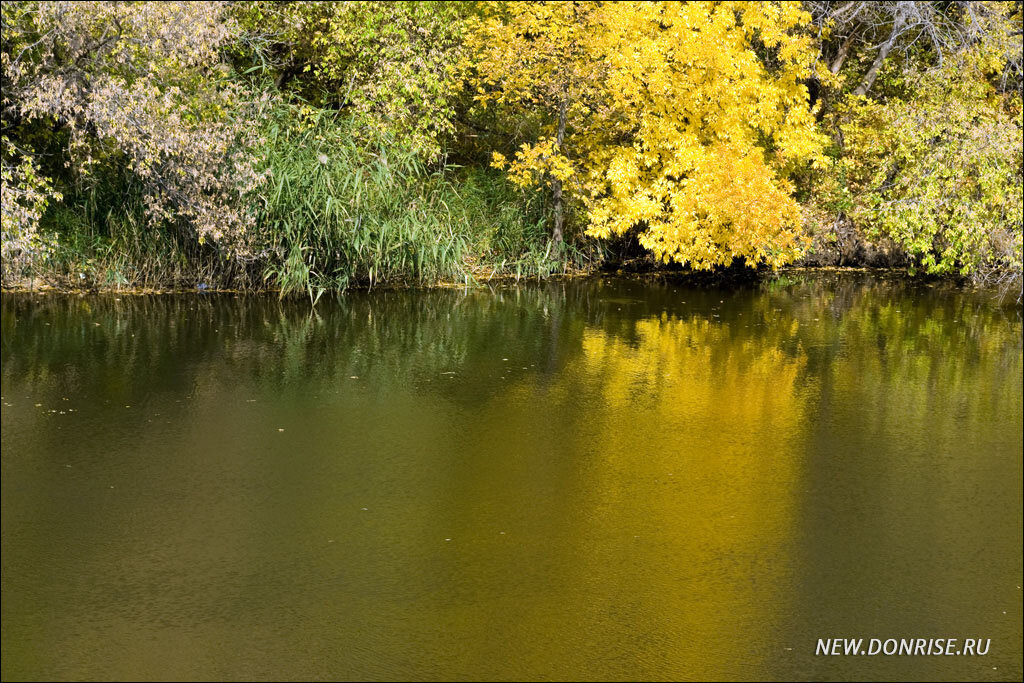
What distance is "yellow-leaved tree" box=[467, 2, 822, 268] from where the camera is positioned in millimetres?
17672

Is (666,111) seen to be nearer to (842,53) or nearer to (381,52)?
(381,52)

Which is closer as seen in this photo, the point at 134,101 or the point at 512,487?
the point at 512,487

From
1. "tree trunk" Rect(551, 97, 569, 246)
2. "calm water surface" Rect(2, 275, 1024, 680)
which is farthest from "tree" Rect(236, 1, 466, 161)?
"calm water surface" Rect(2, 275, 1024, 680)

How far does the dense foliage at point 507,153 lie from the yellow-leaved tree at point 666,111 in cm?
4

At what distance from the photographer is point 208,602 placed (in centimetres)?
594

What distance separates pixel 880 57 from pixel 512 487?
1748cm

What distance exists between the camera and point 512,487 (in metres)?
7.87

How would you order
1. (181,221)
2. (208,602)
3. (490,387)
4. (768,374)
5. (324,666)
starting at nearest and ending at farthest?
(324,666) → (208,602) → (490,387) → (768,374) → (181,221)

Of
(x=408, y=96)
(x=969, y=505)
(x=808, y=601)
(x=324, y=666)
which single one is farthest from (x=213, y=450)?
(x=408, y=96)

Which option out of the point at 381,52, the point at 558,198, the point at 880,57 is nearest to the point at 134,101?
the point at 381,52

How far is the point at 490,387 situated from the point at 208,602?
528cm

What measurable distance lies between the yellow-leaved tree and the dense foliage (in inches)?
1.7

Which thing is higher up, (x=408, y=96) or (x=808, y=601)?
(x=408, y=96)

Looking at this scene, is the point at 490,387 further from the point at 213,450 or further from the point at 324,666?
the point at 324,666
